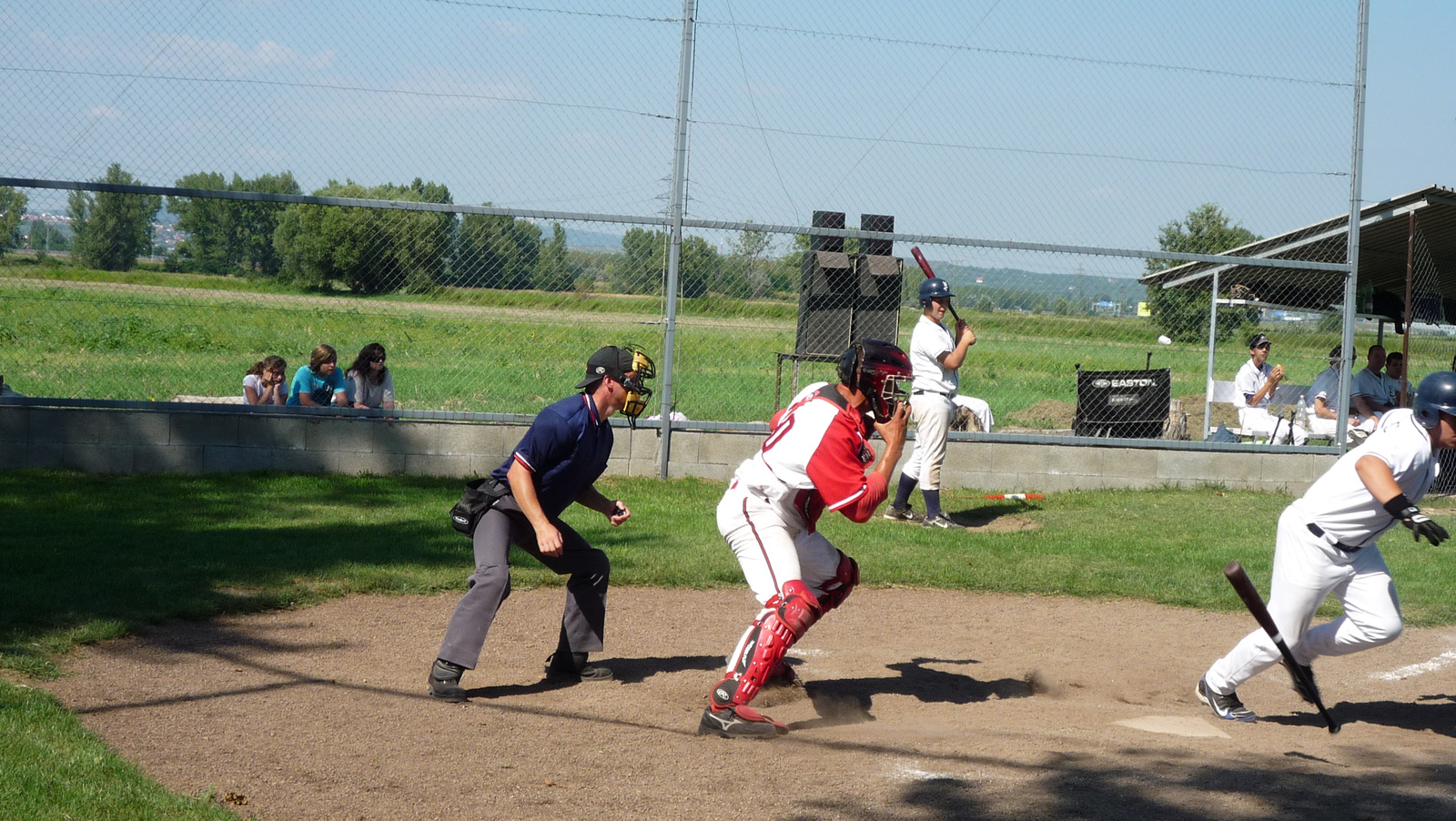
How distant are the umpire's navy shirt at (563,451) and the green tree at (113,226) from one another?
6.59 metres

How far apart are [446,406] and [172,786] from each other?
26.5 ft

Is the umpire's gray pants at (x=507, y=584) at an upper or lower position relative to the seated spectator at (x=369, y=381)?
lower

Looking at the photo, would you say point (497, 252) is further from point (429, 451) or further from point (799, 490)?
point (799, 490)

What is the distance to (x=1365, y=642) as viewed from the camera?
518 cm

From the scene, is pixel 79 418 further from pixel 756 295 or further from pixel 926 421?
pixel 926 421

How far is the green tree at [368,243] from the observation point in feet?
35.4

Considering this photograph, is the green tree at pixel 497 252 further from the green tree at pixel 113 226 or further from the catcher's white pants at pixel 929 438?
the catcher's white pants at pixel 929 438

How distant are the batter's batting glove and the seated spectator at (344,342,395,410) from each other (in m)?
8.39

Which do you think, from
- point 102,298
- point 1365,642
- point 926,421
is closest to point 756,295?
point 926,421

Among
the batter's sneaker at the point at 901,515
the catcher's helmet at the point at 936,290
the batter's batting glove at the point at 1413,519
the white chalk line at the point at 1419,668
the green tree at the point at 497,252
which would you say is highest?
the green tree at the point at 497,252

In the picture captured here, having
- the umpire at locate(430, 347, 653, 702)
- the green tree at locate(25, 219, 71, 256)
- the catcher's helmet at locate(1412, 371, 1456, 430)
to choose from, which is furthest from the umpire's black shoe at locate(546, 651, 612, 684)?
the green tree at locate(25, 219, 71, 256)

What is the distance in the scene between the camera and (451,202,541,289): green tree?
10.8 metres

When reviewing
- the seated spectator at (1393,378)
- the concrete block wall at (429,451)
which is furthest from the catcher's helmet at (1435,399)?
the seated spectator at (1393,378)

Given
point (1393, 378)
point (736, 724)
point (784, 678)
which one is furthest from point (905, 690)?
point (1393, 378)
